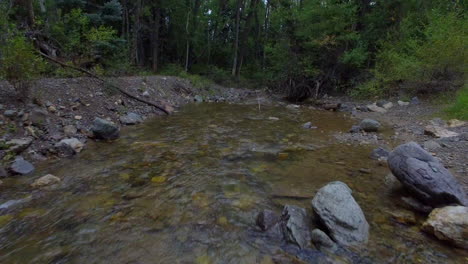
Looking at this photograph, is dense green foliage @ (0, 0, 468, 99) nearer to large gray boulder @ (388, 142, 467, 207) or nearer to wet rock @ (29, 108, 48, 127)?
wet rock @ (29, 108, 48, 127)

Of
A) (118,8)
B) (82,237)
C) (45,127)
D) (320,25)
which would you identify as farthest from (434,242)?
(118,8)

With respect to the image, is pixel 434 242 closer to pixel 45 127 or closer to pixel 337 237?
pixel 337 237

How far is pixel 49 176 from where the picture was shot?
345cm

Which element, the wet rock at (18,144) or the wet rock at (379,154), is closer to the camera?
the wet rock at (18,144)

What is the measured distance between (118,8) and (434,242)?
1362 centimetres

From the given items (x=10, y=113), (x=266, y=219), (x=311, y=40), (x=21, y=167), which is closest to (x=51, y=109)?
(x=10, y=113)

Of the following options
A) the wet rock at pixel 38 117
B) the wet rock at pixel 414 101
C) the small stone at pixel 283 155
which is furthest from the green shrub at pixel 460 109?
the wet rock at pixel 38 117

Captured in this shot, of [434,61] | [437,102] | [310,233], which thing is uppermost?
[434,61]

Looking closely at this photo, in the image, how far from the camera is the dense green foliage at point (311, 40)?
8.38 meters

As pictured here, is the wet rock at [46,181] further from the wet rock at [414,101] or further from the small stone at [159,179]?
the wet rock at [414,101]

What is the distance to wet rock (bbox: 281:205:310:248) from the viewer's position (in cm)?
238

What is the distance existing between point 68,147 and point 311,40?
12557 mm

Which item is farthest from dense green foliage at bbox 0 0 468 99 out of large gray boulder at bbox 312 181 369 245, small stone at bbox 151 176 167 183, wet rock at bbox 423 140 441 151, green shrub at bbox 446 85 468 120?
wet rock at bbox 423 140 441 151

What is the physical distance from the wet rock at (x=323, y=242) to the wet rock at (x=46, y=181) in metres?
3.42
